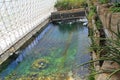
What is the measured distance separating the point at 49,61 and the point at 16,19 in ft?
14.0

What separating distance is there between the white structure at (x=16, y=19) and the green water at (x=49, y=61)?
101 centimetres

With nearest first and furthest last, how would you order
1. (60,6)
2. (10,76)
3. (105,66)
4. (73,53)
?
(105,66) < (10,76) < (73,53) < (60,6)

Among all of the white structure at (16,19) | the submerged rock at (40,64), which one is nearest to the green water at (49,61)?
the submerged rock at (40,64)

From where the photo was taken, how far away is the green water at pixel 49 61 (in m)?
8.58

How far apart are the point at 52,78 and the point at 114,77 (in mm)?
5076

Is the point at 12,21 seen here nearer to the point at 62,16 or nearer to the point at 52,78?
the point at 52,78

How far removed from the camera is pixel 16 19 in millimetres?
13266

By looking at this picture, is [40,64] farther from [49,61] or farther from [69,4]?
[69,4]

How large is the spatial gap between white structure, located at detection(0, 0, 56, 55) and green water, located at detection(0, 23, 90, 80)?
1013mm

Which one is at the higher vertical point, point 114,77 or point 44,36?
point 114,77

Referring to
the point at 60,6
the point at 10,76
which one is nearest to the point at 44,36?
the point at 10,76

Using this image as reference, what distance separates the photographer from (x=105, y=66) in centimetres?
371

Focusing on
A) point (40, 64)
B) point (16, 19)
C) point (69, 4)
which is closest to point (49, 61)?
point (40, 64)

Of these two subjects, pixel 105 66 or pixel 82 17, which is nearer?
pixel 105 66
